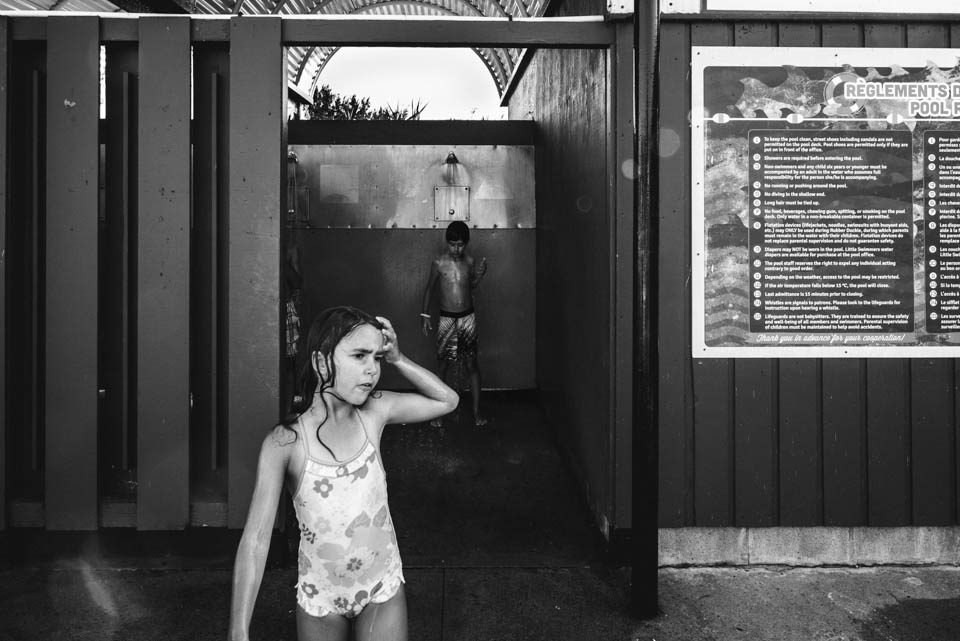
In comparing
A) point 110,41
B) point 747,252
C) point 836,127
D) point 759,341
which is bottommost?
point 759,341

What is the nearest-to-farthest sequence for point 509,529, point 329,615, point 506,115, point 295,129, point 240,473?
point 329,615 → point 240,473 → point 509,529 → point 295,129 → point 506,115

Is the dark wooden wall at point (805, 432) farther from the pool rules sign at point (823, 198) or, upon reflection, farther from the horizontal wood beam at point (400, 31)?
the horizontal wood beam at point (400, 31)

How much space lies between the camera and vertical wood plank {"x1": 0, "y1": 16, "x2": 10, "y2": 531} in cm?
360

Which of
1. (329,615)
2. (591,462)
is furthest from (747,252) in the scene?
(329,615)

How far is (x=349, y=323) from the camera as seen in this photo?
6.37ft

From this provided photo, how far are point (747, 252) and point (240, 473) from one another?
3.24 m

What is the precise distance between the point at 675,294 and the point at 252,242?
8.27ft

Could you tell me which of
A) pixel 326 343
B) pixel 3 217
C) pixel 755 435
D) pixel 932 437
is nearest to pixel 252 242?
pixel 3 217

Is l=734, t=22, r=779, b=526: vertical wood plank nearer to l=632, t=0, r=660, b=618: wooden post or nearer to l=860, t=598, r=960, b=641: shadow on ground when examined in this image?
l=860, t=598, r=960, b=641: shadow on ground

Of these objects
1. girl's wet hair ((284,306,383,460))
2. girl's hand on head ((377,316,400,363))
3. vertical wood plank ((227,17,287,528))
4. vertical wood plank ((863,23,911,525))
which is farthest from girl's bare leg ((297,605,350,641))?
vertical wood plank ((863,23,911,525))

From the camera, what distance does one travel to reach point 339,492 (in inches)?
75.0

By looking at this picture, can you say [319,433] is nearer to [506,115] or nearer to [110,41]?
[110,41]

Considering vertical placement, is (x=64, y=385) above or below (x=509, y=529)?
above

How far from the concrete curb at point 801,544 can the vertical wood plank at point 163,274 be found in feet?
9.77
